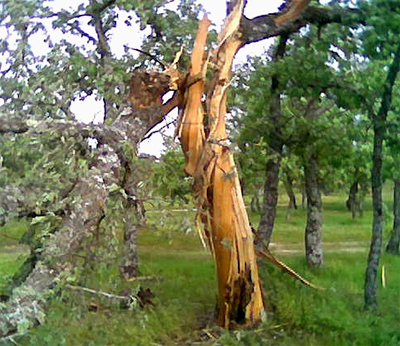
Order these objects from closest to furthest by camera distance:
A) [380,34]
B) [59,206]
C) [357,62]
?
[59,206] < [380,34] < [357,62]

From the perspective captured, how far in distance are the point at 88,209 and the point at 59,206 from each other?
0.37m

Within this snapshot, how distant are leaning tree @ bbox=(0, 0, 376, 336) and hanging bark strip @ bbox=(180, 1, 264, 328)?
0.01 m

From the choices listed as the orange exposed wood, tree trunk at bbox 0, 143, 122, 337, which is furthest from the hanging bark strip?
tree trunk at bbox 0, 143, 122, 337

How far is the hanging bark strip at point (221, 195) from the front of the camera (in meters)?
8.38

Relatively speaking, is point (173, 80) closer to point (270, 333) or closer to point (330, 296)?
point (270, 333)

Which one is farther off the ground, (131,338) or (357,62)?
(357,62)

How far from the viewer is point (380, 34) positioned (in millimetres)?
9055

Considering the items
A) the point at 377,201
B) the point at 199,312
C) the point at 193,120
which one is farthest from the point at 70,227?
the point at 377,201

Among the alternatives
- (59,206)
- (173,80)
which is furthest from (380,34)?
(59,206)

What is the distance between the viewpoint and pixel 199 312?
9.77 meters

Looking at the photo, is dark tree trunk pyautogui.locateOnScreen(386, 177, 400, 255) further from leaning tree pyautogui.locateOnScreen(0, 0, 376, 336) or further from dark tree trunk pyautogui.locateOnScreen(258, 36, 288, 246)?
leaning tree pyautogui.locateOnScreen(0, 0, 376, 336)

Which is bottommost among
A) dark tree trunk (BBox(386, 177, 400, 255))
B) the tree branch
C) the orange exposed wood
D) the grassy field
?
the grassy field

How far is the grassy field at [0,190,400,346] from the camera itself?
687 centimetres

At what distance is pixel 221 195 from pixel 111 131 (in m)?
2.02
